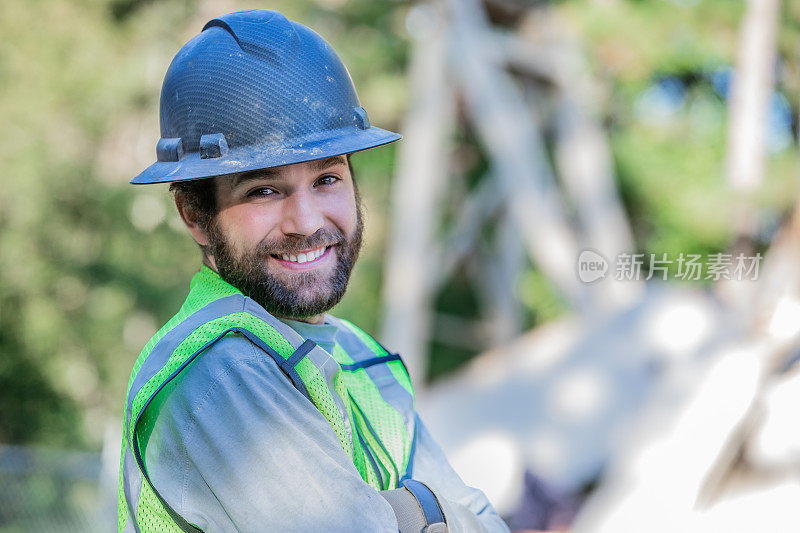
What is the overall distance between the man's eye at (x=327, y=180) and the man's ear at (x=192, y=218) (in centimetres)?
27

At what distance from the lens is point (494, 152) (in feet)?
25.0

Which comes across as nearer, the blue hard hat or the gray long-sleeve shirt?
the gray long-sleeve shirt

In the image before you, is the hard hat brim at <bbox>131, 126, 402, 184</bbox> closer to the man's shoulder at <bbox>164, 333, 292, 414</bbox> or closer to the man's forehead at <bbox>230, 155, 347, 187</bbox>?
the man's forehead at <bbox>230, 155, 347, 187</bbox>

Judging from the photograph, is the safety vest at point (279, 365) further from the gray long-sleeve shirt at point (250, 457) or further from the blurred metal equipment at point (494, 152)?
the blurred metal equipment at point (494, 152)

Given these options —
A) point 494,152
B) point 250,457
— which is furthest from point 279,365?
point 494,152

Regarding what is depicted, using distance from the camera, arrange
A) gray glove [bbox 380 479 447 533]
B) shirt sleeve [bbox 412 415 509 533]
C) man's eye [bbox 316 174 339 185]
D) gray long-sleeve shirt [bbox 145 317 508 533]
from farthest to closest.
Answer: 1. shirt sleeve [bbox 412 415 509 533]
2. man's eye [bbox 316 174 339 185]
3. gray glove [bbox 380 479 447 533]
4. gray long-sleeve shirt [bbox 145 317 508 533]

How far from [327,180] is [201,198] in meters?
0.27

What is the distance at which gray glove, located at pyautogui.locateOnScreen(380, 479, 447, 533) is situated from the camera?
1.35 m

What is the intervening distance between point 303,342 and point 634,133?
11656mm

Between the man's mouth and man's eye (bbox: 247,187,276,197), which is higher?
man's eye (bbox: 247,187,276,197)

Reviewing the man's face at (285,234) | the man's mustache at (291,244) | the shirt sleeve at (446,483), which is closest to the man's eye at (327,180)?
the man's face at (285,234)

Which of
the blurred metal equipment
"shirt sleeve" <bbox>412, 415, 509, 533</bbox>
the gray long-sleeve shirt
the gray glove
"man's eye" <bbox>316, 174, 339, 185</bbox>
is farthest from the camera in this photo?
the blurred metal equipment

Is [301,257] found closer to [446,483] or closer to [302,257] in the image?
[302,257]

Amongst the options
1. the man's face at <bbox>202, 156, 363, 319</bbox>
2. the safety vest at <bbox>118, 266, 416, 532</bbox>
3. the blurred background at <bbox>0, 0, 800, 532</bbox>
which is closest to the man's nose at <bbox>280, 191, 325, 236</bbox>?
the man's face at <bbox>202, 156, 363, 319</bbox>
